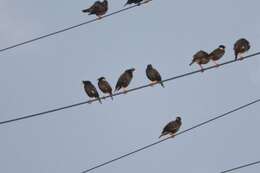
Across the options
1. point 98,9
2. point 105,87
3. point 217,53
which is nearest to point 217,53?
point 217,53

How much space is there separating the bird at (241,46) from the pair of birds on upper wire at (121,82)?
182 cm

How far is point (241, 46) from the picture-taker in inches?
803

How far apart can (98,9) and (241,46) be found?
4235 mm

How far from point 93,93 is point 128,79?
1.31 m

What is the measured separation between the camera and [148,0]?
62.9 feet

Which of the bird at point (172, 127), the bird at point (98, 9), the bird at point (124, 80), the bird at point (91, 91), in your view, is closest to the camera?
the bird at point (91, 91)

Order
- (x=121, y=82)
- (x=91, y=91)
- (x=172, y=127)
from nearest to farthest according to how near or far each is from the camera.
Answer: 1. (x=91, y=91)
2. (x=121, y=82)
3. (x=172, y=127)

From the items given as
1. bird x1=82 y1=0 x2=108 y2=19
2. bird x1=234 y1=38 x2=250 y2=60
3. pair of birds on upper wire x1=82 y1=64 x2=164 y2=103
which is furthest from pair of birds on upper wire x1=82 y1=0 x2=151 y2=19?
bird x1=234 y1=38 x2=250 y2=60

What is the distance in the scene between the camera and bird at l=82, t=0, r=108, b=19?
2266 centimetres

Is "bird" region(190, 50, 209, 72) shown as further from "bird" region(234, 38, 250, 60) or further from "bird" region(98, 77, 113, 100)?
"bird" region(98, 77, 113, 100)

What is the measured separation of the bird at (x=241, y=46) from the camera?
66.2 ft

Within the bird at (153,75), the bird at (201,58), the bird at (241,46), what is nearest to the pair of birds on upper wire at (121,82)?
the bird at (153,75)

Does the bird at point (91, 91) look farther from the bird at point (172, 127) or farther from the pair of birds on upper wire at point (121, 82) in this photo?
the bird at point (172, 127)

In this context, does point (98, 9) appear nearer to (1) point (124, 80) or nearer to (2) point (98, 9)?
(2) point (98, 9)
